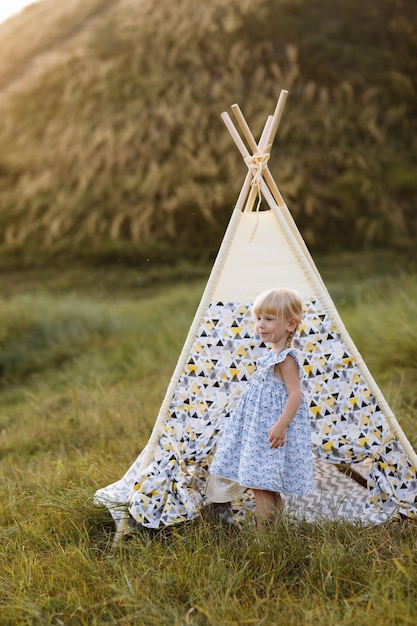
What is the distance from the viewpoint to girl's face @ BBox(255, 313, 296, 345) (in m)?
2.67

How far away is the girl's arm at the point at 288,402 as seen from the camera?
2617mm

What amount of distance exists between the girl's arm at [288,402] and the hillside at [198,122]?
854 cm

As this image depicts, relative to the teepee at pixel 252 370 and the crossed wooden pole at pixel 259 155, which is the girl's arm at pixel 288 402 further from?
the crossed wooden pole at pixel 259 155

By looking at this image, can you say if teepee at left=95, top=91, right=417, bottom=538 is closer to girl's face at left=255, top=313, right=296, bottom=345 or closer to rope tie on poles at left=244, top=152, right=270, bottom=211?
rope tie on poles at left=244, top=152, right=270, bottom=211

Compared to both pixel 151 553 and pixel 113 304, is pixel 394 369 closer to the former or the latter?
pixel 151 553

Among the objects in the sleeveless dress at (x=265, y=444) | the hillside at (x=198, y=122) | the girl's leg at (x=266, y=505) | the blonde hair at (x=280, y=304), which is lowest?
the hillside at (x=198, y=122)

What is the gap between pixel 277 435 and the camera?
2619mm

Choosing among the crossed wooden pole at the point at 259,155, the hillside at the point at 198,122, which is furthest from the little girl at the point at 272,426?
the hillside at the point at 198,122

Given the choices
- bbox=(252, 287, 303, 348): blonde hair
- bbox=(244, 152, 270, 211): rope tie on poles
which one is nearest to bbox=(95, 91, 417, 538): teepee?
bbox=(244, 152, 270, 211): rope tie on poles

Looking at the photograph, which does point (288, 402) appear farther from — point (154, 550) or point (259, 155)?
point (259, 155)

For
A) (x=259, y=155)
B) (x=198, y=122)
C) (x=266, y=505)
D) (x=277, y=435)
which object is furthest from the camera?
(x=198, y=122)

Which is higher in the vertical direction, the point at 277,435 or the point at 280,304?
the point at 280,304

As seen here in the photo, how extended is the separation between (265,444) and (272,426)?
0.08m

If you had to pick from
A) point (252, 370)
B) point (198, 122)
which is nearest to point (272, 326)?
point (252, 370)
